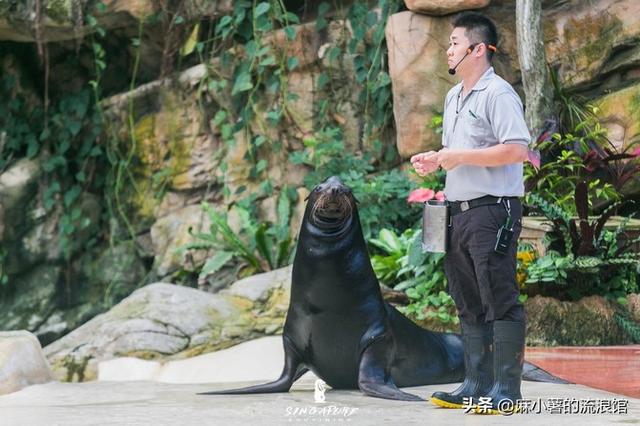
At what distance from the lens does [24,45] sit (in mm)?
10430

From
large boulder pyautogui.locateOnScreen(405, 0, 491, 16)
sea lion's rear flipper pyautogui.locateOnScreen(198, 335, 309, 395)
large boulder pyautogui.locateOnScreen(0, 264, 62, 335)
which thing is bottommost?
large boulder pyautogui.locateOnScreen(0, 264, 62, 335)

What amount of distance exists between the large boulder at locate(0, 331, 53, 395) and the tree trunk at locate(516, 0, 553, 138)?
433 centimetres

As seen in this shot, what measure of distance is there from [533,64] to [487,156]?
449cm

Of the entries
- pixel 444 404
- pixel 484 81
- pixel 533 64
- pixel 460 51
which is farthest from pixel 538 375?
pixel 533 64

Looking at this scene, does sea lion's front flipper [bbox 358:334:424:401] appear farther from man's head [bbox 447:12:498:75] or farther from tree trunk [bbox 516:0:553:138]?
tree trunk [bbox 516:0:553:138]

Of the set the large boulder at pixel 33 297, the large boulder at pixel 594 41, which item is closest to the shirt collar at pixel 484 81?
the large boulder at pixel 594 41

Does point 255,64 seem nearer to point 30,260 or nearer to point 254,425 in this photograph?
point 30,260

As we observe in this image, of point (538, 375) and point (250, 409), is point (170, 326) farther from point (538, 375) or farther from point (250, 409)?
point (250, 409)

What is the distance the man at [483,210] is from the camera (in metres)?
3.84

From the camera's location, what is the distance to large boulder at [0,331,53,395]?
527 cm

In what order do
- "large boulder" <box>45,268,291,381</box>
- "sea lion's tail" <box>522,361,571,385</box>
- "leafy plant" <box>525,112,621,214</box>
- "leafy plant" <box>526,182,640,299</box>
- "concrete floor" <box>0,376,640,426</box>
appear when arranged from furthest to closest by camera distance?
"leafy plant" <box>525,112,621,214</box> → "large boulder" <box>45,268,291,381</box> → "leafy plant" <box>526,182,640,299</box> → "sea lion's tail" <box>522,361,571,385</box> → "concrete floor" <box>0,376,640,426</box>

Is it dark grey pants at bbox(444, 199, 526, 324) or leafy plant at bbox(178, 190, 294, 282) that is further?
leafy plant at bbox(178, 190, 294, 282)

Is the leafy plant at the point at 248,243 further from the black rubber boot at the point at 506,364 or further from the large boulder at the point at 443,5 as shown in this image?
the black rubber boot at the point at 506,364

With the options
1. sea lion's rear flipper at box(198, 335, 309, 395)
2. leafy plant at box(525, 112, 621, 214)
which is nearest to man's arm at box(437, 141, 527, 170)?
sea lion's rear flipper at box(198, 335, 309, 395)
